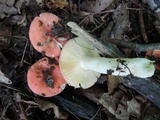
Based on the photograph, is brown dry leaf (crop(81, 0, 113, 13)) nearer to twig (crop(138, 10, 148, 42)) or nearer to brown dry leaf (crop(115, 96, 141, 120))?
twig (crop(138, 10, 148, 42))

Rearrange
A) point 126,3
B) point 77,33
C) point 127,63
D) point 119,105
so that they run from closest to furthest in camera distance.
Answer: point 127,63 → point 77,33 → point 119,105 → point 126,3

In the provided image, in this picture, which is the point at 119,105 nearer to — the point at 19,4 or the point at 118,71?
the point at 118,71

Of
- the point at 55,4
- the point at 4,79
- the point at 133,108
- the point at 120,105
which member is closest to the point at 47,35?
the point at 55,4

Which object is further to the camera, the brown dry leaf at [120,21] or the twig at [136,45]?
the brown dry leaf at [120,21]

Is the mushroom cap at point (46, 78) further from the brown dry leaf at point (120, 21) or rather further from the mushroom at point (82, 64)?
the brown dry leaf at point (120, 21)

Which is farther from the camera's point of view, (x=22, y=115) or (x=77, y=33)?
(x=22, y=115)

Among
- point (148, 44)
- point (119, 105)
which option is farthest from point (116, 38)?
point (119, 105)

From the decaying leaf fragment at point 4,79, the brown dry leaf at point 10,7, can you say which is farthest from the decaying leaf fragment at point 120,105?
the brown dry leaf at point 10,7
